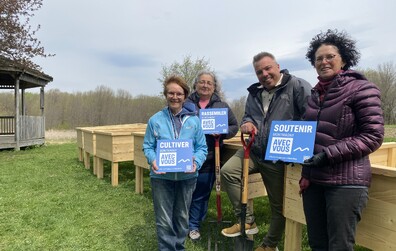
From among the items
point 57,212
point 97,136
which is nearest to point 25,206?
point 57,212

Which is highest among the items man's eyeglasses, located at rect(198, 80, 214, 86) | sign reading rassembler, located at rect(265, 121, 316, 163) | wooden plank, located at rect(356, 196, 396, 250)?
man's eyeglasses, located at rect(198, 80, 214, 86)

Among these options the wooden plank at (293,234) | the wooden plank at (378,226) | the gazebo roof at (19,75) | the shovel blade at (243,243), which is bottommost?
the shovel blade at (243,243)

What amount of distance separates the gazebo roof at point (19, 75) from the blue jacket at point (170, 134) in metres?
12.3

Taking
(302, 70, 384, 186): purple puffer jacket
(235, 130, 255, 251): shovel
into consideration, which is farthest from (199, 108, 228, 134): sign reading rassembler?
(302, 70, 384, 186): purple puffer jacket

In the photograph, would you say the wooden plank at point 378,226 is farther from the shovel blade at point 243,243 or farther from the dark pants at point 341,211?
the shovel blade at point 243,243

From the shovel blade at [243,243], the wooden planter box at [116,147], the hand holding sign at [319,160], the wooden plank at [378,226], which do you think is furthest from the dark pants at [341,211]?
the wooden planter box at [116,147]

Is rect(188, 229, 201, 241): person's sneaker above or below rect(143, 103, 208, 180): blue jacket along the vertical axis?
below

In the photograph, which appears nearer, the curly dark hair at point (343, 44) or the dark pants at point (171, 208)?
the curly dark hair at point (343, 44)

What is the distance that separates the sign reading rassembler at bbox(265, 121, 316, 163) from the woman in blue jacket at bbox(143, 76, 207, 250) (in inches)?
32.9

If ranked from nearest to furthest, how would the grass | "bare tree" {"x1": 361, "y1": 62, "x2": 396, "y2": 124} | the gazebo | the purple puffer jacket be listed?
the purple puffer jacket
the grass
the gazebo
"bare tree" {"x1": 361, "y1": 62, "x2": 396, "y2": 124}

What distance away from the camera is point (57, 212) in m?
5.43

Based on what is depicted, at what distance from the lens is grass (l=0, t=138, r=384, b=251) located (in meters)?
4.20

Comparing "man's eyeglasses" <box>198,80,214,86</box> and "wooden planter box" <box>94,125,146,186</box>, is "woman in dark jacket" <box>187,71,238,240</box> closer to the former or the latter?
"man's eyeglasses" <box>198,80,214,86</box>

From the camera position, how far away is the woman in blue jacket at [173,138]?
3.31m
